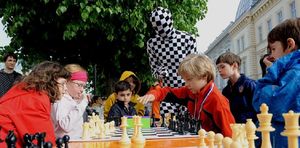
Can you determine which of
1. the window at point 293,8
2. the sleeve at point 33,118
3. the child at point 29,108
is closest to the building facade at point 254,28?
the window at point 293,8

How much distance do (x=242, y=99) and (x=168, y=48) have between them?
3.19 ft

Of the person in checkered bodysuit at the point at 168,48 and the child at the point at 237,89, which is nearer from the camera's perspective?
the child at the point at 237,89

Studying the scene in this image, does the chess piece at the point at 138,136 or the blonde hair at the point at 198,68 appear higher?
the blonde hair at the point at 198,68

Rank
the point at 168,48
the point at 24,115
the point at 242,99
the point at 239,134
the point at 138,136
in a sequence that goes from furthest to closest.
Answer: the point at 168,48
the point at 242,99
the point at 24,115
the point at 138,136
the point at 239,134

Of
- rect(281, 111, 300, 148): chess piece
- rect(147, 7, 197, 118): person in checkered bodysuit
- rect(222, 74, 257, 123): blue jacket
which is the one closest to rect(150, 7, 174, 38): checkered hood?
rect(147, 7, 197, 118): person in checkered bodysuit

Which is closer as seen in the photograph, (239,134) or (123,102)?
(239,134)

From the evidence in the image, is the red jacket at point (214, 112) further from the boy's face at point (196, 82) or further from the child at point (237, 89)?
the child at point (237, 89)

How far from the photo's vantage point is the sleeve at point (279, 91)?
1544 mm

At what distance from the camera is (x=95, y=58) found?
6.64 meters

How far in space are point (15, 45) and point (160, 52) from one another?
11.4 ft

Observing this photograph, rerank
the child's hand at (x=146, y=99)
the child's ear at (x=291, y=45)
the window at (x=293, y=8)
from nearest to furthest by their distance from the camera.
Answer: the child's ear at (x=291, y=45) < the child's hand at (x=146, y=99) < the window at (x=293, y=8)

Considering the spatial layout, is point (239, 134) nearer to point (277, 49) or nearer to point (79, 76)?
point (277, 49)

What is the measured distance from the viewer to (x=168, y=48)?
3666mm

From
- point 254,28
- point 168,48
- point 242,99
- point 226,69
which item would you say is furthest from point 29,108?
point 254,28
